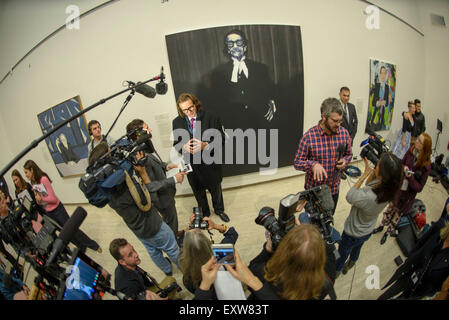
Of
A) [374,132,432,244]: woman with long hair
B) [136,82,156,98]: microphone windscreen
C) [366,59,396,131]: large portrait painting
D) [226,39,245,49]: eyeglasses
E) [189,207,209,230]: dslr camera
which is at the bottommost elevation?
[189,207,209,230]: dslr camera

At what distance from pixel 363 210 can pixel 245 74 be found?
1529mm

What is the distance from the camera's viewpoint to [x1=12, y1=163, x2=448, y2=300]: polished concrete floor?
4.87ft

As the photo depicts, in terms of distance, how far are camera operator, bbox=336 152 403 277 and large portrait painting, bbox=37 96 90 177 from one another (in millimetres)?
2123

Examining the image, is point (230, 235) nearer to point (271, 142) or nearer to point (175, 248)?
point (175, 248)

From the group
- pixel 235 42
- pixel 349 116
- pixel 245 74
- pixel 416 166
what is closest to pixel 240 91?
pixel 245 74

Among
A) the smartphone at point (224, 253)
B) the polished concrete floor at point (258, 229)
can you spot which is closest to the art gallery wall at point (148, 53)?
the polished concrete floor at point (258, 229)

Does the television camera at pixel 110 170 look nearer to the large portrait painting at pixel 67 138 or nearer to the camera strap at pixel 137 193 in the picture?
the camera strap at pixel 137 193

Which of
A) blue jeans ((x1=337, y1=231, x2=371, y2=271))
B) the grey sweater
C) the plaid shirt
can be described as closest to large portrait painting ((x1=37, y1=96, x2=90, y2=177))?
the plaid shirt

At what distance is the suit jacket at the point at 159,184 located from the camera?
1441 mm

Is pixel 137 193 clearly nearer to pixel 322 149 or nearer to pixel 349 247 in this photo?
pixel 322 149

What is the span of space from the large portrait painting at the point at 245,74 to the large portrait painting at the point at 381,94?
0.59m

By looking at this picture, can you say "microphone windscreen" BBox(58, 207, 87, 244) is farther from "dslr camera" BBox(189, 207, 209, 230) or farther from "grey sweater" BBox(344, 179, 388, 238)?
"grey sweater" BBox(344, 179, 388, 238)

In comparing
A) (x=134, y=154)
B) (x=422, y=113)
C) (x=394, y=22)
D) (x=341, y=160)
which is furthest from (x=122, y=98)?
(x=422, y=113)

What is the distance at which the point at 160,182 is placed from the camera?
1462 mm
